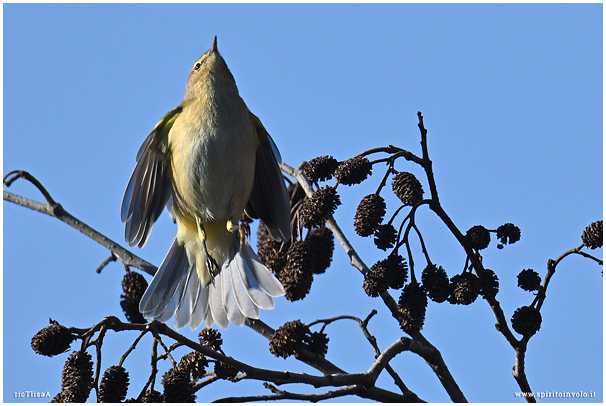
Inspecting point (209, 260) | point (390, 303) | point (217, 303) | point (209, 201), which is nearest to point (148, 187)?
point (209, 201)

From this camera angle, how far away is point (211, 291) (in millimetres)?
5008

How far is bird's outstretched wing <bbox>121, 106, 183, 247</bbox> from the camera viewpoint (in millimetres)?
4989

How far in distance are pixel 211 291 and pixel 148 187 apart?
0.94 m

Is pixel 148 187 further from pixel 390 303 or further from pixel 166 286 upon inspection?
pixel 390 303

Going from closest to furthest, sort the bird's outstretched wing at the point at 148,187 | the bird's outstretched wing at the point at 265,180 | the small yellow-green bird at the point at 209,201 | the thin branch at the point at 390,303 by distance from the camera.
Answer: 1. the thin branch at the point at 390,303
2. the small yellow-green bird at the point at 209,201
3. the bird's outstretched wing at the point at 148,187
4. the bird's outstretched wing at the point at 265,180

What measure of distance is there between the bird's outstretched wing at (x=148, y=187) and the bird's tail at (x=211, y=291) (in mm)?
318

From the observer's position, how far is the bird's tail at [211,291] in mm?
4672

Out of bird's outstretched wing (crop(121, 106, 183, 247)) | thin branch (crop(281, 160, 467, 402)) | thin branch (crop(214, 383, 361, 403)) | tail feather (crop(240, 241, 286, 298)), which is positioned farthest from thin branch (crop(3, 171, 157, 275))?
thin branch (crop(214, 383, 361, 403))

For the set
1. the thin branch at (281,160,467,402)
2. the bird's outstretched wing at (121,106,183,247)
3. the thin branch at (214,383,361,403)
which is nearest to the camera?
the thin branch at (214,383,361,403)

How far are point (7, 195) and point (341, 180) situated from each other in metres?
2.49

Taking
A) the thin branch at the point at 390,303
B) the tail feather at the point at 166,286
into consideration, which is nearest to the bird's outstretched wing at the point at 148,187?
the tail feather at the point at 166,286

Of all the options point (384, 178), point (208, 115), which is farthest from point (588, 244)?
point (208, 115)

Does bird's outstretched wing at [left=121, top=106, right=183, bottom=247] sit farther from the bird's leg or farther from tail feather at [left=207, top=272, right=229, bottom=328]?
tail feather at [left=207, top=272, right=229, bottom=328]

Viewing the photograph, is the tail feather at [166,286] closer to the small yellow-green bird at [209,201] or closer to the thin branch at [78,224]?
the small yellow-green bird at [209,201]
